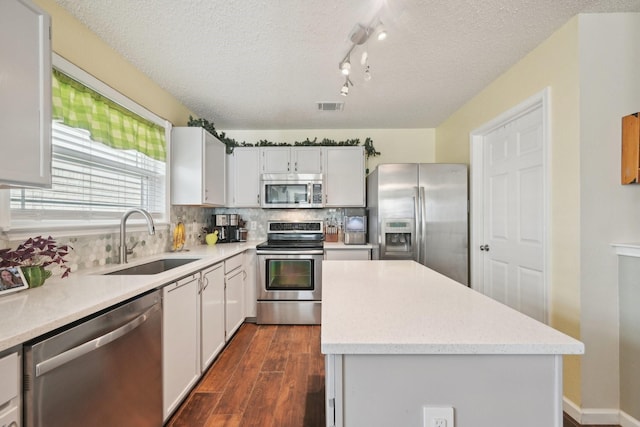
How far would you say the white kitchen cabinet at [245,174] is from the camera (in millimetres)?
3580

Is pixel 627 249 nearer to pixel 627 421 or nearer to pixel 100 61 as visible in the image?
pixel 627 421

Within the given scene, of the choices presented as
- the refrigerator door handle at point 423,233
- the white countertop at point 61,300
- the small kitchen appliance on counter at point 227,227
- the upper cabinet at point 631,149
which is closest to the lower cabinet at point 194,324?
the white countertop at point 61,300

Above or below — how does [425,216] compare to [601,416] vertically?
above

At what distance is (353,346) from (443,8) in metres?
1.86

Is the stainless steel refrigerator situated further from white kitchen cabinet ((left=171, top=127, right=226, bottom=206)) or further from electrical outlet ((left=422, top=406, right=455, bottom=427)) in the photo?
electrical outlet ((left=422, top=406, right=455, bottom=427))

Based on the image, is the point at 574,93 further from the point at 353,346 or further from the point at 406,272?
the point at 353,346

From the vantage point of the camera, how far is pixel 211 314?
7.27 feet

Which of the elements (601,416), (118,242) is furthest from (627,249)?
(118,242)

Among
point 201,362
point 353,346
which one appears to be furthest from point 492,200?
point 201,362

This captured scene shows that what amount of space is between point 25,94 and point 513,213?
310cm

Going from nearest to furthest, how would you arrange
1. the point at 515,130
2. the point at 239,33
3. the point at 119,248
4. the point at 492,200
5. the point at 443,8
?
the point at 443,8, the point at 239,33, the point at 119,248, the point at 515,130, the point at 492,200

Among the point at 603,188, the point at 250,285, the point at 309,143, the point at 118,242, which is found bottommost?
the point at 250,285

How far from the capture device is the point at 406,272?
1635 millimetres

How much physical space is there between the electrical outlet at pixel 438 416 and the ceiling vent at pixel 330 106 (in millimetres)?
2739
